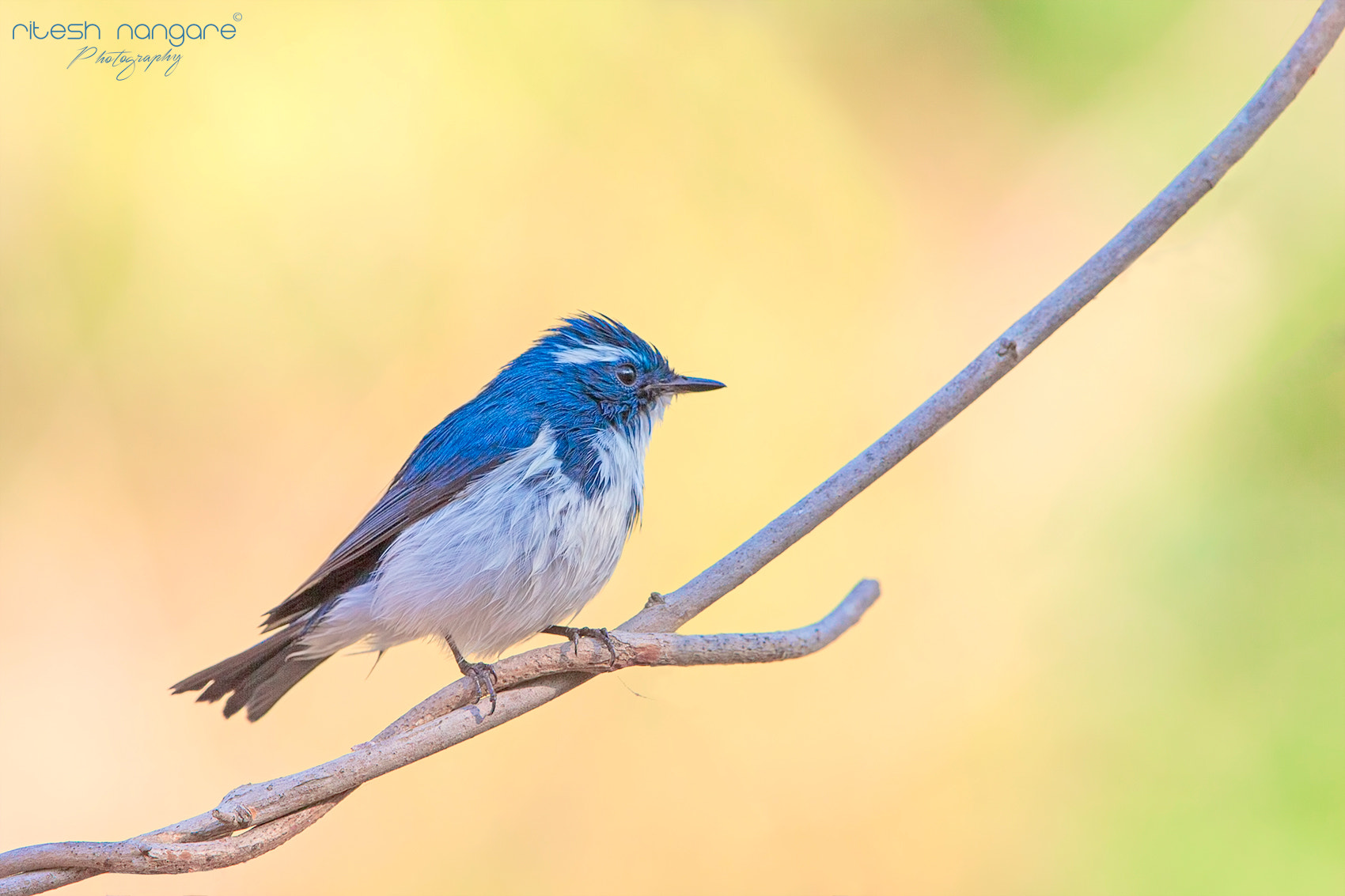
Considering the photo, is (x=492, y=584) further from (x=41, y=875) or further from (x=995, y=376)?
(x=995, y=376)

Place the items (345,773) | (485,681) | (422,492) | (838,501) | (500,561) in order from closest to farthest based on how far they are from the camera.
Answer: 1. (345,773)
2. (838,501)
3. (485,681)
4. (500,561)
5. (422,492)

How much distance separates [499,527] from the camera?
176cm

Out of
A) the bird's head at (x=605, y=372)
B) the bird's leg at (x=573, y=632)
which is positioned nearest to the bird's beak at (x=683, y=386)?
the bird's head at (x=605, y=372)

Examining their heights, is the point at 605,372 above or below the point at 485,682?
above

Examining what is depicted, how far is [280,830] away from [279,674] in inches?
35.2

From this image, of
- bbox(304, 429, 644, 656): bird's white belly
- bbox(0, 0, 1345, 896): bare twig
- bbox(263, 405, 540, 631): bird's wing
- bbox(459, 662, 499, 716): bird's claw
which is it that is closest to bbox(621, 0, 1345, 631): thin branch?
bbox(0, 0, 1345, 896): bare twig

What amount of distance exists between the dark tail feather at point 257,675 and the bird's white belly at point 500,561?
5 centimetres

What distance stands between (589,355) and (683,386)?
21cm

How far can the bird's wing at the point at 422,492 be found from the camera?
187 centimetres

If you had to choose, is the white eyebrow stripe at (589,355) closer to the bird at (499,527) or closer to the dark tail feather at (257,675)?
the bird at (499,527)

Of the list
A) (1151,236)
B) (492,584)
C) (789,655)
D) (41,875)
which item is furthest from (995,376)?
(41,875)

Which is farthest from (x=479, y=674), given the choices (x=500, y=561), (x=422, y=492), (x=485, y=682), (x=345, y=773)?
(x=422, y=492)

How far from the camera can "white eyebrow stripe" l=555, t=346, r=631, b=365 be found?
6.53ft

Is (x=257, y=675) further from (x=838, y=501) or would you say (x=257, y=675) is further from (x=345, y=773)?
(x=838, y=501)
